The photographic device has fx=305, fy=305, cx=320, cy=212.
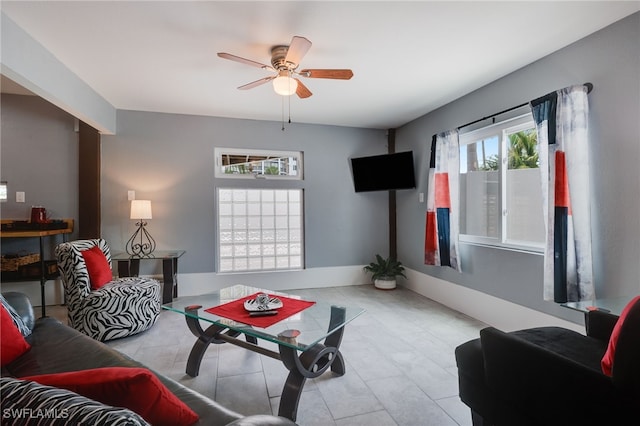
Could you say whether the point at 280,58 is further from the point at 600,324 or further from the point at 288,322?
the point at 600,324

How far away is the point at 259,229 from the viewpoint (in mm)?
Answer: 4566

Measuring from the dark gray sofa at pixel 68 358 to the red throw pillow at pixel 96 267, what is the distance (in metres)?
0.89

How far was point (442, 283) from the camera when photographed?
3.85 meters

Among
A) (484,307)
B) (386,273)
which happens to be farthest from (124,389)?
(386,273)

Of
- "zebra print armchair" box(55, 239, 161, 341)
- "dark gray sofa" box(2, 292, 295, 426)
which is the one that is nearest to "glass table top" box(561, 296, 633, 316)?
"dark gray sofa" box(2, 292, 295, 426)

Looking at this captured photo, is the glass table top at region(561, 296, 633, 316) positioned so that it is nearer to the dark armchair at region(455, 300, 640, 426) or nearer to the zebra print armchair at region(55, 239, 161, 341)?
the dark armchair at region(455, 300, 640, 426)

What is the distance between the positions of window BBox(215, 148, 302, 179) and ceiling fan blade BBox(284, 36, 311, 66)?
7.64 ft

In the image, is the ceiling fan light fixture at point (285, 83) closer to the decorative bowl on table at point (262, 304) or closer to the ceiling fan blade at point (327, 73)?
the ceiling fan blade at point (327, 73)

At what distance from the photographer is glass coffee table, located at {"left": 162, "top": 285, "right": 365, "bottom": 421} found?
1.73 m

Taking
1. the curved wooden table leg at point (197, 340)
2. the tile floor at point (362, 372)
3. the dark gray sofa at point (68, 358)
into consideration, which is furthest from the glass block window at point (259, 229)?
the dark gray sofa at point (68, 358)

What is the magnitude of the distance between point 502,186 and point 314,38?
230 cm

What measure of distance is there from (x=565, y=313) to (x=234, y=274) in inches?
146

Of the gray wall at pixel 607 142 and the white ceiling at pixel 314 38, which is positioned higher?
the white ceiling at pixel 314 38

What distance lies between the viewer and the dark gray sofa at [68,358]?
111cm
